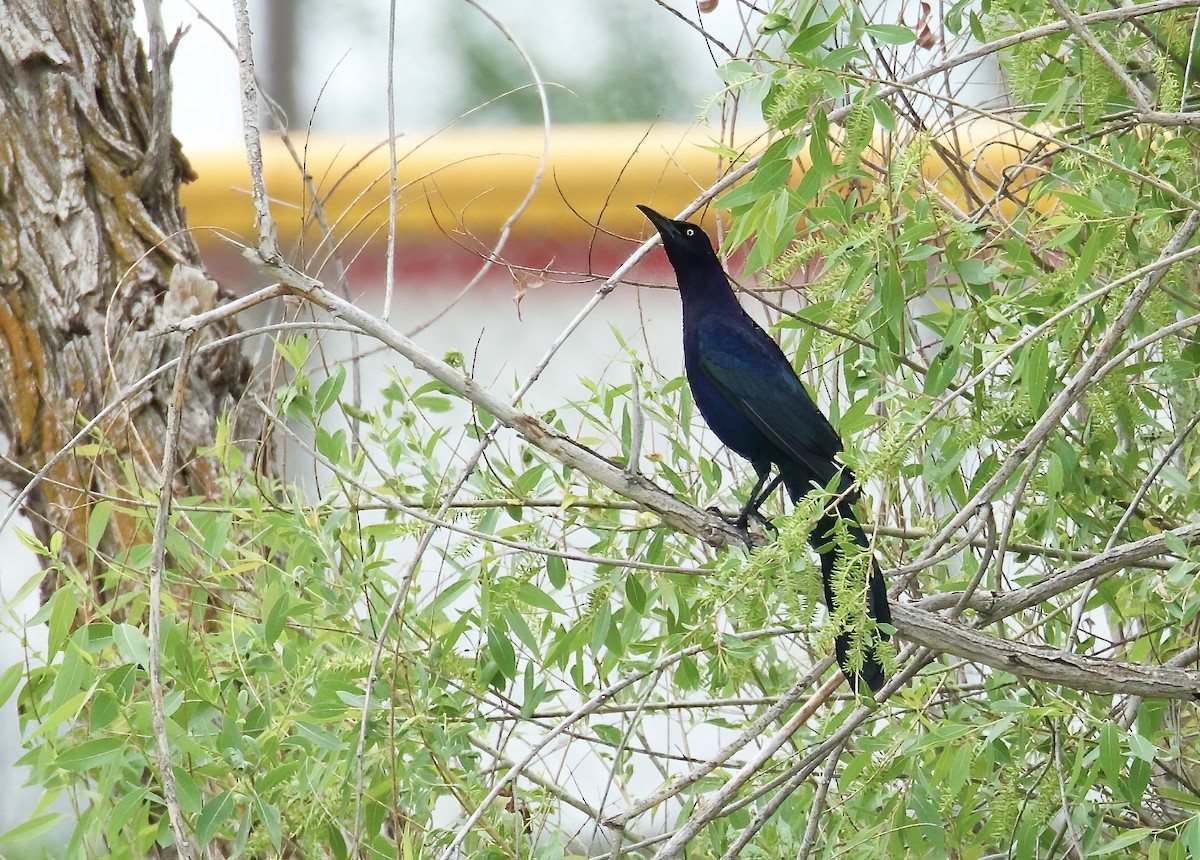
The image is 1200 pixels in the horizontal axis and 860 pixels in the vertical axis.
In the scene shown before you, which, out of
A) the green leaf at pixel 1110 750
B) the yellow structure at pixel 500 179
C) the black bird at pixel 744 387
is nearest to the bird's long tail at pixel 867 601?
the black bird at pixel 744 387

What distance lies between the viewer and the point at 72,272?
115 inches

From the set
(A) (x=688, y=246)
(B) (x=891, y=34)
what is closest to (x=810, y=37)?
(B) (x=891, y=34)

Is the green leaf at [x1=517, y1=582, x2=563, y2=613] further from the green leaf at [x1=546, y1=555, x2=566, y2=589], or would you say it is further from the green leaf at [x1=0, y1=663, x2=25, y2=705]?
the green leaf at [x1=0, y1=663, x2=25, y2=705]

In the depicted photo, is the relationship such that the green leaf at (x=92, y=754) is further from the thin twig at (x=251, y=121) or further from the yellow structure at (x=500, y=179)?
the yellow structure at (x=500, y=179)

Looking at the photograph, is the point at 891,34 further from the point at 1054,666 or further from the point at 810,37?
the point at 1054,666

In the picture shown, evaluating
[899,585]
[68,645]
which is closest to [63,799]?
[68,645]

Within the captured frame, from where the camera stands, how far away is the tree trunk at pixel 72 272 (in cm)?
292

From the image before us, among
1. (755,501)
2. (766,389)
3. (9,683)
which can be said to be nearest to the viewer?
(9,683)

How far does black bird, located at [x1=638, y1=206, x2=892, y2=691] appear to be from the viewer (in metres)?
2.26

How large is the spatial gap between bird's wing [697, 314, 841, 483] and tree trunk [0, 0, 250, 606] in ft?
3.99

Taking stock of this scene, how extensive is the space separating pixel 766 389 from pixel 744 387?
0.19 ft

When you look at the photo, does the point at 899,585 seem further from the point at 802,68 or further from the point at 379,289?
the point at 379,289

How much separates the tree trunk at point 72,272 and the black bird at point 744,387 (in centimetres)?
113

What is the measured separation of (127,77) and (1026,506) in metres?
2.26
